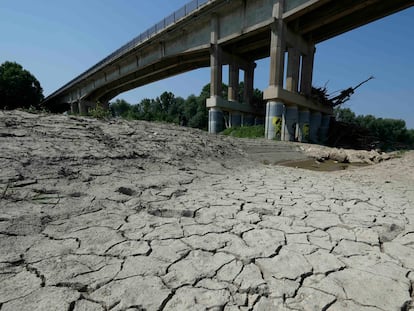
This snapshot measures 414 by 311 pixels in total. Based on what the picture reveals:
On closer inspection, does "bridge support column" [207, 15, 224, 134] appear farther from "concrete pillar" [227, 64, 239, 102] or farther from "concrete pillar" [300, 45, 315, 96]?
"concrete pillar" [300, 45, 315, 96]

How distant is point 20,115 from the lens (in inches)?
171

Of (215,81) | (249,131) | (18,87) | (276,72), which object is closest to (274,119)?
(276,72)

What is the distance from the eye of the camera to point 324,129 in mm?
16469

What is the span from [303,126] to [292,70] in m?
3.70

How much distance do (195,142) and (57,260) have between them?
15.2 feet

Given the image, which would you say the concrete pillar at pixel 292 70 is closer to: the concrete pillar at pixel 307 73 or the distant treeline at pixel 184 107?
the concrete pillar at pixel 307 73

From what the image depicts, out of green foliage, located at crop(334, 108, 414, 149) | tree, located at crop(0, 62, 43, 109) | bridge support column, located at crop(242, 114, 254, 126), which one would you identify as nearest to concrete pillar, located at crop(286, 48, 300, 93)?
bridge support column, located at crop(242, 114, 254, 126)

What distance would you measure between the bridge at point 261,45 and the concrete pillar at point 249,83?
0.09 m

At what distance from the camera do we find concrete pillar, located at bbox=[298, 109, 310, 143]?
14453 millimetres

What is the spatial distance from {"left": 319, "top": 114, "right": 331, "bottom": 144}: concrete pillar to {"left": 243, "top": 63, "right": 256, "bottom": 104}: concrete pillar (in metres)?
6.01

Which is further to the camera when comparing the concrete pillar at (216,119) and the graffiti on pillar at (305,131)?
the concrete pillar at (216,119)

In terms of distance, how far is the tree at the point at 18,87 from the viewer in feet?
94.2

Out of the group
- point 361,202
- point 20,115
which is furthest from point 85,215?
point 20,115

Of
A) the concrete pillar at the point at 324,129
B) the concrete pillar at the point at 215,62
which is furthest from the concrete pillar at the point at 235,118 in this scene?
the concrete pillar at the point at 324,129
